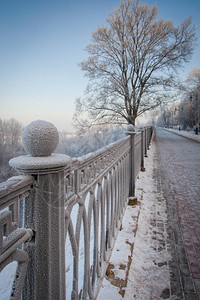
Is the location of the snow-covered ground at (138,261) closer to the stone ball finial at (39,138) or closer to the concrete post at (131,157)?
the concrete post at (131,157)

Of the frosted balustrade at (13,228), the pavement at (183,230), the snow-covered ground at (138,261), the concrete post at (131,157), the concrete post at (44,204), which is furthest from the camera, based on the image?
the concrete post at (131,157)

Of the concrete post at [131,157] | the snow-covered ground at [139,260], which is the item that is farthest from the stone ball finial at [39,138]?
the concrete post at [131,157]

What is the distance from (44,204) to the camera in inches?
30.8

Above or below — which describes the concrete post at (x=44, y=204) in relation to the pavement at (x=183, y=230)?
above

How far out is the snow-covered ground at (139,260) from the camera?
5.87 feet

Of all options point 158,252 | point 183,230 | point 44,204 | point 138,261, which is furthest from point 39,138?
point 183,230

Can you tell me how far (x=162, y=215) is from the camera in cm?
337

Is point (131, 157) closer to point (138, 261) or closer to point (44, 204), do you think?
point (138, 261)

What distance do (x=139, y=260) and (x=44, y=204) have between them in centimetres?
198

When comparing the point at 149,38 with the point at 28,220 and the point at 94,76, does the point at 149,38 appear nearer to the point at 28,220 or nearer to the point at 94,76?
the point at 94,76

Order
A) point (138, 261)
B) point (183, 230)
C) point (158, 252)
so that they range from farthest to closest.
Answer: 1. point (183, 230)
2. point (158, 252)
3. point (138, 261)

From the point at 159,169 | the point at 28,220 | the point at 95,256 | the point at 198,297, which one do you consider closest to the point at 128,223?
the point at 198,297

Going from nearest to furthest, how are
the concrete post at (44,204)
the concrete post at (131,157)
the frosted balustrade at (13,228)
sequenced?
1. the frosted balustrade at (13,228)
2. the concrete post at (44,204)
3. the concrete post at (131,157)

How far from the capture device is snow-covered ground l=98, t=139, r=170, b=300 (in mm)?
1790
